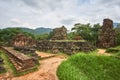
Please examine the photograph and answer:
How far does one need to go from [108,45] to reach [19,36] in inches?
618

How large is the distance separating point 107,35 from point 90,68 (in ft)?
60.1

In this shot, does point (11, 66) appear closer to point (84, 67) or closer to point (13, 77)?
point (13, 77)

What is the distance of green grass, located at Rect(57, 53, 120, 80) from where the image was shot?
962 cm

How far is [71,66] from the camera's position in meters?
10.9

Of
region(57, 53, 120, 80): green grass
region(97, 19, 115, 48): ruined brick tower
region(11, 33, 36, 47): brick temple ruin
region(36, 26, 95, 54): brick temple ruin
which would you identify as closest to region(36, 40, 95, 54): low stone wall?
region(36, 26, 95, 54): brick temple ruin

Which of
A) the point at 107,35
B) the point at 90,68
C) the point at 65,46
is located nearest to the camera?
the point at 90,68

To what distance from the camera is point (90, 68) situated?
10688mm

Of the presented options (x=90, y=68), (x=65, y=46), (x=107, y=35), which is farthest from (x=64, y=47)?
(x=107, y=35)

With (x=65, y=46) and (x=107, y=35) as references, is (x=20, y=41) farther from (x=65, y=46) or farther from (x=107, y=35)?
(x=107, y=35)

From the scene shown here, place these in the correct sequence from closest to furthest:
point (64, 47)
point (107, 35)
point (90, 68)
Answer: point (90, 68) < point (64, 47) < point (107, 35)

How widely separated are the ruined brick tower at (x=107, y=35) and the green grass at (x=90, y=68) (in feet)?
52.7

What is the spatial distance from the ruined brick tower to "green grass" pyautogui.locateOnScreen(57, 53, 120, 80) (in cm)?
1605

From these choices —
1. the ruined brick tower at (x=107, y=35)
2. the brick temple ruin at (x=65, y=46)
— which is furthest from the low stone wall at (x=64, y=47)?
the ruined brick tower at (x=107, y=35)

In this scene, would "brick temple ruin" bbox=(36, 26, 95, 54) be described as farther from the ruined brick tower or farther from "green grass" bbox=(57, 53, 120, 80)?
the ruined brick tower
